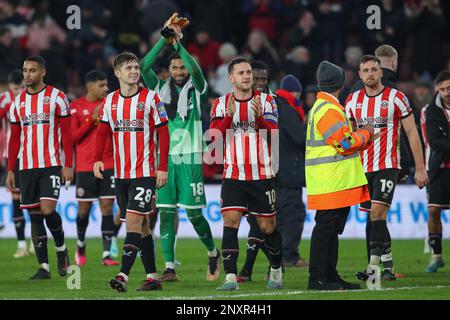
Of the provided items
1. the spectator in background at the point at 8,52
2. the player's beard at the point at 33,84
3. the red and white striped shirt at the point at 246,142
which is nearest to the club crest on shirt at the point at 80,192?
the player's beard at the point at 33,84

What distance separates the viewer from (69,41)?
24.9m

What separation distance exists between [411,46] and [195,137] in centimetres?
1085

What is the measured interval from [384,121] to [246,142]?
1626mm

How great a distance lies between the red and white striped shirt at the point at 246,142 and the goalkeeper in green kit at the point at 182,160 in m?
1.44

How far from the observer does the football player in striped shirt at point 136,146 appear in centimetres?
1200

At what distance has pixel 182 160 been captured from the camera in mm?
13977

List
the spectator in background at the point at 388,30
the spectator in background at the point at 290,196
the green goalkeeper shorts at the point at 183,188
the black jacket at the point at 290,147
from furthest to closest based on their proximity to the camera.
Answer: the spectator in background at the point at 388,30
the spectator in background at the point at 290,196
the black jacket at the point at 290,147
the green goalkeeper shorts at the point at 183,188

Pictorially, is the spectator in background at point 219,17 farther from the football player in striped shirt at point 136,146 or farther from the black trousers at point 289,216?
the football player in striped shirt at point 136,146

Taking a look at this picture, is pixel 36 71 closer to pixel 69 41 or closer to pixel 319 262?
pixel 319 262

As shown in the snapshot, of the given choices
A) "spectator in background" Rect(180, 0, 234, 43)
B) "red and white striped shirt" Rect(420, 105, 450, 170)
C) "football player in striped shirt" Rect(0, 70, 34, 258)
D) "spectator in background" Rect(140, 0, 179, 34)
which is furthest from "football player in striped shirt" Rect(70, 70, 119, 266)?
"spectator in background" Rect(180, 0, 234, 43)

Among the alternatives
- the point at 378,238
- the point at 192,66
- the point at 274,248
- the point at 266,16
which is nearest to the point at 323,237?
the point at 274,248

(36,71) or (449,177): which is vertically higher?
(36,71)

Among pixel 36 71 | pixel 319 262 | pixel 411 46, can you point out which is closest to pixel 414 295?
pixel 319 262

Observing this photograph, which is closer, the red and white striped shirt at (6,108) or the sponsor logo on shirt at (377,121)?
the sponsor logo on shirt at (377,121)
